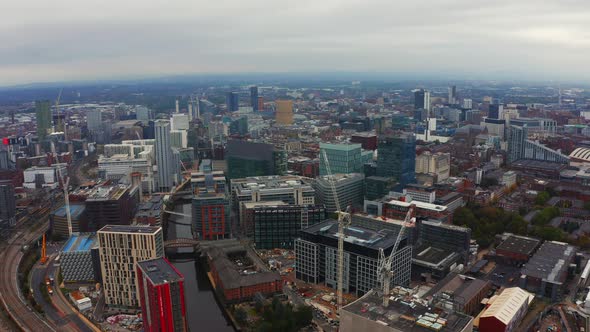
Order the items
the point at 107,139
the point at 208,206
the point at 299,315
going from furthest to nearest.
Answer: the point at 107,139 < the point at 208,206 < the point at 299,315

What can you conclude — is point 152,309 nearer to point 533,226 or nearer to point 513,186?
point 533,226

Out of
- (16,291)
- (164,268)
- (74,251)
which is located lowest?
(16,291)

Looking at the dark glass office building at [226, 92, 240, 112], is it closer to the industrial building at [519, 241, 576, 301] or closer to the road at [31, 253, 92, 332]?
the road at [31, 253, 92, 332]

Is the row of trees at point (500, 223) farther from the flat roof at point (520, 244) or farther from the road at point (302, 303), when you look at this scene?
the road at point (302, 303)

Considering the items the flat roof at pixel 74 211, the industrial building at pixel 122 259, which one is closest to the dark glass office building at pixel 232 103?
the flat roof at pixel 74 211

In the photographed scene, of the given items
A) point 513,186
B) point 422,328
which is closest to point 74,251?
point 422,328

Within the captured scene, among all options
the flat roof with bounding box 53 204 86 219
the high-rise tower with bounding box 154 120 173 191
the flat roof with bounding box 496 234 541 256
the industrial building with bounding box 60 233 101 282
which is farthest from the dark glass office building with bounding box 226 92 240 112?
the flat roof with bounding box 496 234 541 256

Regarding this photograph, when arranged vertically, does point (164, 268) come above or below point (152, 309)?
above
